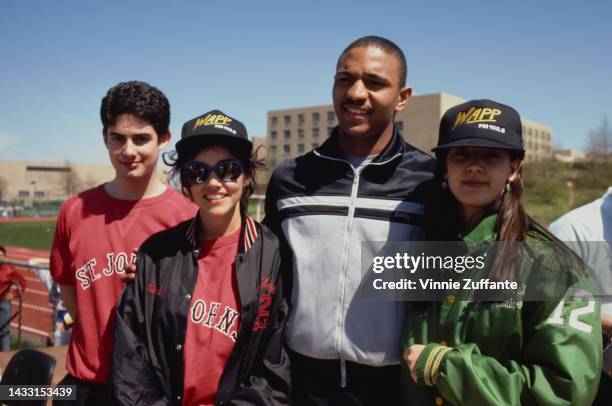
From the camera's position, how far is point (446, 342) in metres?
2.22

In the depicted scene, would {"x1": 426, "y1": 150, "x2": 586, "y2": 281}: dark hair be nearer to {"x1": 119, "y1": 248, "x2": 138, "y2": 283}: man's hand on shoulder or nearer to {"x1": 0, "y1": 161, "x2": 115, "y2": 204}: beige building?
{"x1": 119, "y1": 248, "x2": 138, "y2": 283}: man's hand on shoulder

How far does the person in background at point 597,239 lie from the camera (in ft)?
9.24

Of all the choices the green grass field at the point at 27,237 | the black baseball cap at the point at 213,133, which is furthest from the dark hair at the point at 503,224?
the green grass field at the point at 27,237

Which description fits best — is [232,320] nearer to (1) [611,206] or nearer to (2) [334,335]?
(2) [334,335]

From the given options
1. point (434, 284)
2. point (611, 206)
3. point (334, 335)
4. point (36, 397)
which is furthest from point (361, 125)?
point (36, 397)

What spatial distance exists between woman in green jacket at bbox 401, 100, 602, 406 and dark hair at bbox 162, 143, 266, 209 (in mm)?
953

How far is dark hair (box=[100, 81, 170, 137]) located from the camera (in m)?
2.93

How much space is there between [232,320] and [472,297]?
3.52 feet

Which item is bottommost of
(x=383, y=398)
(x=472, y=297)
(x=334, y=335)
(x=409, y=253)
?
(x=383, y=398)

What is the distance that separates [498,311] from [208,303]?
1273 mm

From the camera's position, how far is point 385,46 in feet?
8.98

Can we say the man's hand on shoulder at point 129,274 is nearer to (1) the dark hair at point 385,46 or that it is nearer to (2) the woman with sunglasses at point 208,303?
(2) the woman with sunglasses at point 208,303

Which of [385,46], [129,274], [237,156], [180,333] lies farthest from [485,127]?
[129,274]

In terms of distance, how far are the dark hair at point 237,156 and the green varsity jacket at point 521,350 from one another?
1206 millimetres
